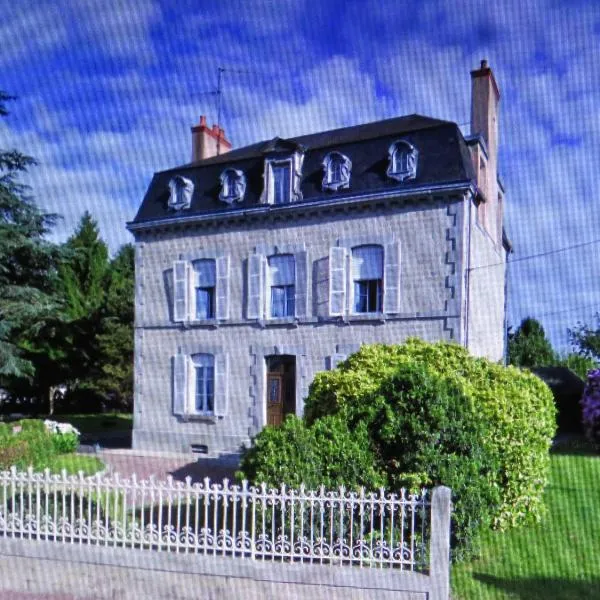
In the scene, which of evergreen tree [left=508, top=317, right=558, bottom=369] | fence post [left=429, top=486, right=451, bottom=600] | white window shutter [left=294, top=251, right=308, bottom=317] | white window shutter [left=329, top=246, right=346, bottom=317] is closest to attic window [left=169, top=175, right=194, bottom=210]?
white window shutter [left=294, top=251, right=308, bottom=317]

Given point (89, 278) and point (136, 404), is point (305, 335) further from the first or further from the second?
point (89, 278)

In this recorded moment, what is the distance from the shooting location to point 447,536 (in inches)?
209

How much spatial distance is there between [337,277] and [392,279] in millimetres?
1412

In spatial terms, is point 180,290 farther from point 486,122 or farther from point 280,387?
point 486,122

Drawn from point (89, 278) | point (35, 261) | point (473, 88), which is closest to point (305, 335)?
point (473, 88)

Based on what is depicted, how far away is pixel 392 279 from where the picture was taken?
13992 millimetres

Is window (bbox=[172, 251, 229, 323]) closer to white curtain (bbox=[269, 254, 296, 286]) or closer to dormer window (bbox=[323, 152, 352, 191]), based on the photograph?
white curtain (bbox=[269, 254, 296, 286])

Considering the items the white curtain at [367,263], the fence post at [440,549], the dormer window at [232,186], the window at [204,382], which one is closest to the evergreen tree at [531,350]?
the white curtain at [367,263]

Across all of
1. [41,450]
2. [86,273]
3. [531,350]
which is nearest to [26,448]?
[41,450]

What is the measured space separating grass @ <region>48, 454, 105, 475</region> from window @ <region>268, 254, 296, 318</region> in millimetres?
5844

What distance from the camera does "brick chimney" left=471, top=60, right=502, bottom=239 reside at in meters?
15.2

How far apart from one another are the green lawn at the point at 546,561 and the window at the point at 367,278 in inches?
257

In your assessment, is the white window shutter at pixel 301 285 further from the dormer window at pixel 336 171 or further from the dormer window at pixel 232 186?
the dormer window at pixel 232 186

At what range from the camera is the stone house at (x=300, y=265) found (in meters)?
13.7
